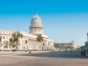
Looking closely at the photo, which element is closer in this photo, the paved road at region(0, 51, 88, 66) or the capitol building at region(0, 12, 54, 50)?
the paved road at region(0, 51, 88, 66)

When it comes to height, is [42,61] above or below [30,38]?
below

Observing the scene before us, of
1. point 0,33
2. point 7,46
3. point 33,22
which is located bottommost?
point 7,46

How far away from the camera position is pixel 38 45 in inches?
6196

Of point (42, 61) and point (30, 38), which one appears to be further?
point (30, 38)

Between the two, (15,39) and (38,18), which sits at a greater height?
(38,18)

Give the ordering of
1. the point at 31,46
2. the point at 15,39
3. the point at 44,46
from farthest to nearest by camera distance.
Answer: the point at 44,46, the point at 31,46, the point at 15,39

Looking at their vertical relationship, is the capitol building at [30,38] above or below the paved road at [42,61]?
above

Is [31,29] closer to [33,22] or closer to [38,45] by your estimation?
[33,22]

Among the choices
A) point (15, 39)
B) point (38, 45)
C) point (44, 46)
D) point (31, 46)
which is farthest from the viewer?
point (44, 46)

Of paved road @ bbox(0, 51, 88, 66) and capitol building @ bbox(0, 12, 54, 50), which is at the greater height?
capitol building @ bbox(0, 12, 54, 50)

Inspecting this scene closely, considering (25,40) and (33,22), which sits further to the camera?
(33,22)

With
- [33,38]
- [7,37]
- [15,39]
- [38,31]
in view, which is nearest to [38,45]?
[33,38]

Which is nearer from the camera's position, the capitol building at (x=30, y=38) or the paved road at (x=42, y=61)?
the paved road at (x=42, y=61)

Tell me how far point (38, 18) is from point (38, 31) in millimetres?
12706
